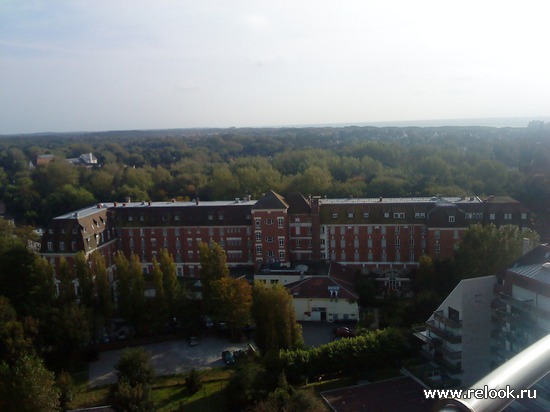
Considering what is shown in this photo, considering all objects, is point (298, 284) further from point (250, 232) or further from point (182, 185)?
point (182, 185)

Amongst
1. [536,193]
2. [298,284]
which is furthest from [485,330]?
[536,193]

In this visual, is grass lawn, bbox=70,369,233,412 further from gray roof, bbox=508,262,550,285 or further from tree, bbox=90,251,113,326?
gray roof, bbox=508,262,550,285

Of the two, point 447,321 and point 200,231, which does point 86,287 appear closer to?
point 200,231

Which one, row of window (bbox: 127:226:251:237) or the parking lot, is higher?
row of window (bbox: 127:226:251:237)

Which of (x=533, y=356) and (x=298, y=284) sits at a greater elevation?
(x=533, y=356)

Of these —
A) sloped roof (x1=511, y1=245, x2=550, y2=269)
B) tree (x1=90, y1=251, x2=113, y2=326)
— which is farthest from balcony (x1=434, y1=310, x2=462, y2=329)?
tree (x1=90, y1=251, x2=113, y2=326)

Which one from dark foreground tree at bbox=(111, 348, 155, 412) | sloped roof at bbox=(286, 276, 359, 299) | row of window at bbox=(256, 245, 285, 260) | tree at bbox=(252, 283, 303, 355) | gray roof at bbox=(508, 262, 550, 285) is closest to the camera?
dark foreground tree at bbox=(111, 348, 155, 412)
